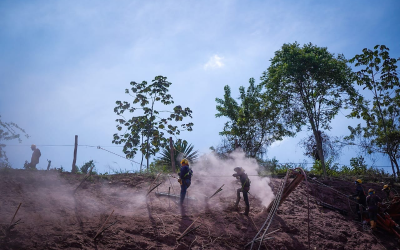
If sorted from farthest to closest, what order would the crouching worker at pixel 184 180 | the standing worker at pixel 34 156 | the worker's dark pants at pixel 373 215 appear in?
the standing worker at pixel 34 156
the worker's dark pants at pixel 373 215
the crouching worker at pixel 184 180

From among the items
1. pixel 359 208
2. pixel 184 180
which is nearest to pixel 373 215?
pixel 359 208

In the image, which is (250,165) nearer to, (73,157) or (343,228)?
(343,228)

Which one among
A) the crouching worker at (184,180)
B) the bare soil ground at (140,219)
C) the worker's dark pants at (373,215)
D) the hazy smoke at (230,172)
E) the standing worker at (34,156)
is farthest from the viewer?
the standing worker at (34,156)

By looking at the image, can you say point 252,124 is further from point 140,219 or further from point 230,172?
point 140,219

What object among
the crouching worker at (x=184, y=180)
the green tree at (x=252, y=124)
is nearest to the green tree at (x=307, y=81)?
the green tree at (x=252, y=124)

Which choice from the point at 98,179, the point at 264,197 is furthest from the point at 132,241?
the point at 264,197

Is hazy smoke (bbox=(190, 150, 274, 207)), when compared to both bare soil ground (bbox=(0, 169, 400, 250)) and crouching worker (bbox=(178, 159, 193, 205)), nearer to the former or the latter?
bare soil ground (bbox=(0, 169, 400, 250))

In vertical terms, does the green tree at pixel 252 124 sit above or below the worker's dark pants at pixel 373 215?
above

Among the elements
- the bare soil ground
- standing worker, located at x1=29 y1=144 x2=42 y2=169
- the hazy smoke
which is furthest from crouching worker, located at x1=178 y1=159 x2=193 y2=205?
standing worker, located at x1=29 y1=144 x2=42 y2=169

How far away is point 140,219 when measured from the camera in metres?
7.89

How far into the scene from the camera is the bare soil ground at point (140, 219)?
21.2ft

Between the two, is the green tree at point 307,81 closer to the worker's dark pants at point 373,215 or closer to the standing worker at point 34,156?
the worker's dark pants at point 373,215

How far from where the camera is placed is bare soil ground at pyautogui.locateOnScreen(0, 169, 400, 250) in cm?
647

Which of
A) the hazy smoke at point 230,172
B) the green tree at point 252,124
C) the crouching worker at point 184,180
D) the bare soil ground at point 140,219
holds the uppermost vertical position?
the green tree at point 252,124
